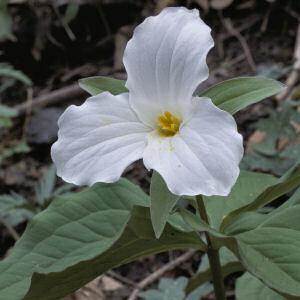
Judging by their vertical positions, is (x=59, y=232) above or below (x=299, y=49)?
above

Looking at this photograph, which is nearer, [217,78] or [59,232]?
[59,232]

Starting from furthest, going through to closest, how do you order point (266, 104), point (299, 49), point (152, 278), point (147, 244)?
point (299, 49) < point (266, 104) < point (152, 278) < point (147, 244)

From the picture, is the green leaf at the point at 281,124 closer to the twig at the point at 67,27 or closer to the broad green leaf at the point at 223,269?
the broad green leaf at the point at 223,269

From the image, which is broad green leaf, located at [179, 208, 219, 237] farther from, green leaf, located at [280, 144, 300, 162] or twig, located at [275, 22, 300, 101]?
twig, located at [275, 22, 300, 101]

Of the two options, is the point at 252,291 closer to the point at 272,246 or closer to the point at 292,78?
the point at 272,246

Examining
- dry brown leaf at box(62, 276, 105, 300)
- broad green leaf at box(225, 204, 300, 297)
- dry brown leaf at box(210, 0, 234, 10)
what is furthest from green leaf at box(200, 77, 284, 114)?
dry brown leaf at box(210, 0, 234, 10)

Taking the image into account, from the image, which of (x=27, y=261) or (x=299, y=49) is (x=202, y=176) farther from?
(x=299, y=49)

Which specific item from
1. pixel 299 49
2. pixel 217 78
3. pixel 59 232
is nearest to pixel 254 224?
pixel 59 232
